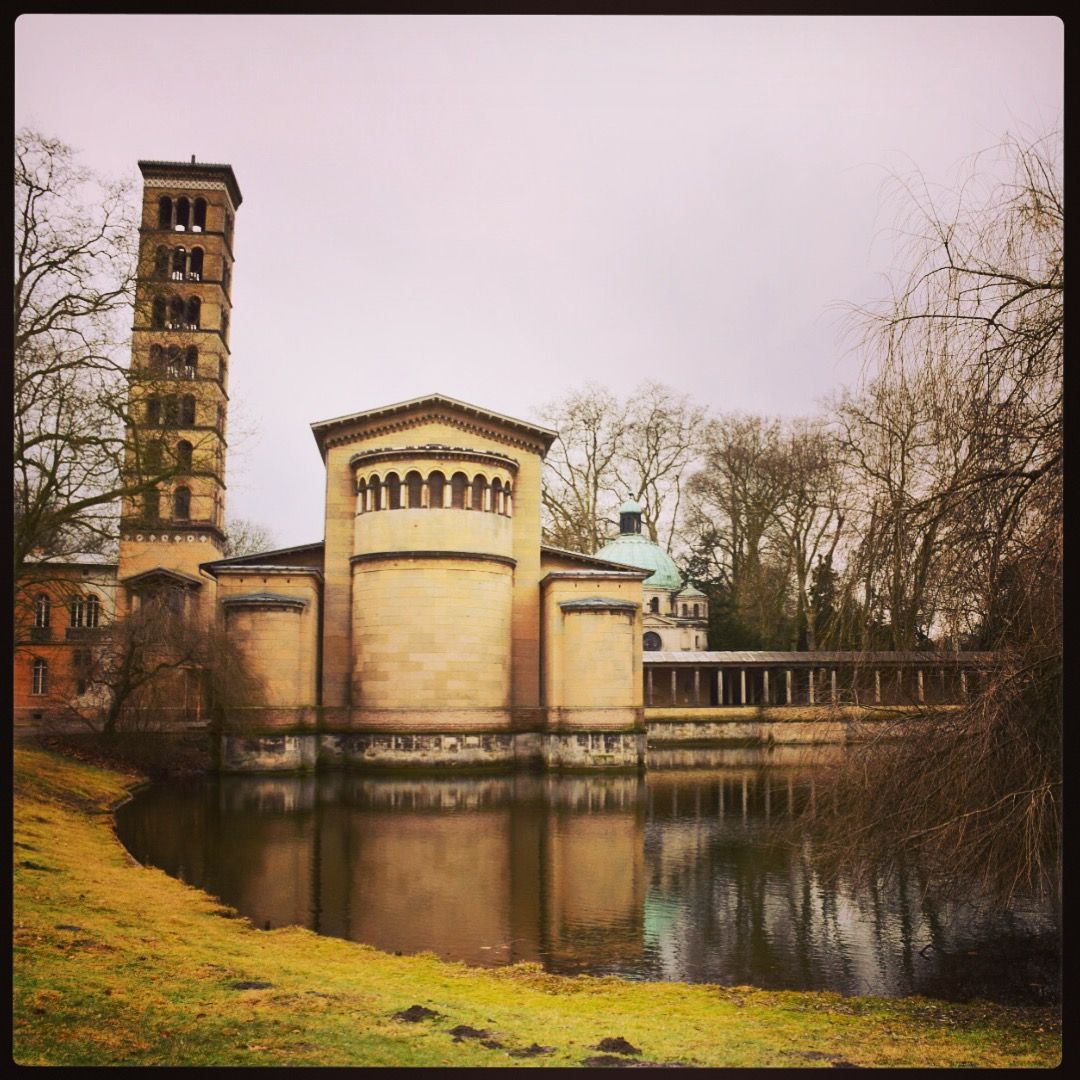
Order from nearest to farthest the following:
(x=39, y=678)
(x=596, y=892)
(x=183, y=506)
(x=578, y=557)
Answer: (x=596, y=892) < (x=578, y=557) < (x=39, y=678) < (x=183, y=506)

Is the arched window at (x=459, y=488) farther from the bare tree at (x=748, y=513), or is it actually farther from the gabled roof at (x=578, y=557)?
the bare tree at (x=748, y=513)

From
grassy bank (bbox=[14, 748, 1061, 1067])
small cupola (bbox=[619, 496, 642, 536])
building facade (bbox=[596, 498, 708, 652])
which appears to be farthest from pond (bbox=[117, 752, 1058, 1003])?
small cupola (bbox=[619, 496, 642, 536])

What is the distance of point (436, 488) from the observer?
2844 cm

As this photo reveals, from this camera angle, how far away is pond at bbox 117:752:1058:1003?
8.98m

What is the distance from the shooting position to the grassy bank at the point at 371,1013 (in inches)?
240

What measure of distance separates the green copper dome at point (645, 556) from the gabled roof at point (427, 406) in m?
19.5

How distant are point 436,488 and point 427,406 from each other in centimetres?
266

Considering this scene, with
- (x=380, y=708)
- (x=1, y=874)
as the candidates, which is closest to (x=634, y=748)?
(x=380, y=708)

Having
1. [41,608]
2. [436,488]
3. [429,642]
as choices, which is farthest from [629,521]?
[41,608]

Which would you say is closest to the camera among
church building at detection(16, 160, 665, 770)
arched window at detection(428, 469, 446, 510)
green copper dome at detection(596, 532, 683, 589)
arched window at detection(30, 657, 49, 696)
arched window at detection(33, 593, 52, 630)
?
arched window at detection(33, 593, 52, 630)

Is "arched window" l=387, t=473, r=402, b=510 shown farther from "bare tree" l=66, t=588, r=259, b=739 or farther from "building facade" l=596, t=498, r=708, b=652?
"building facade" l=596, t=498, r=708, b=652

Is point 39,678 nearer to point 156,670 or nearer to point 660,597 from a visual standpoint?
point 156,670

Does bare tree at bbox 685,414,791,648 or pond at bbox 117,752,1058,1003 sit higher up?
bare tree at bbox 685,414,791,648

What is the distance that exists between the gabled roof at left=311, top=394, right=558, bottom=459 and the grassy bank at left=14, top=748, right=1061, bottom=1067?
67.8 feet
